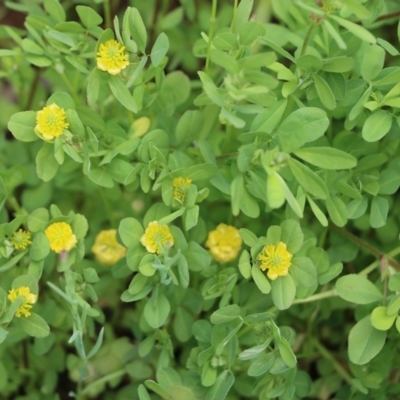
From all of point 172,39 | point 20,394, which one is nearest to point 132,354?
point 20,394

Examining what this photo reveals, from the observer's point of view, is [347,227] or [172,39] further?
[172,39]

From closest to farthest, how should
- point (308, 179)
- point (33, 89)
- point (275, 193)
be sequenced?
point (275, 193)
point (308, 179)
point (33, 89)

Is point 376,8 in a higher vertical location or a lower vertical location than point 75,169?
higher

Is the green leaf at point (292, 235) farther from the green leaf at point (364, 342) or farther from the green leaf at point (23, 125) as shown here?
the green leaf at point (23, 125)

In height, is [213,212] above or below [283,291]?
below

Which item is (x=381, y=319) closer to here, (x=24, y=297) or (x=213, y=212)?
(x=213, y=212)

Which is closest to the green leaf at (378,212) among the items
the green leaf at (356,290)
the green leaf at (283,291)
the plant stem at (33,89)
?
the green leaf at (356,290)

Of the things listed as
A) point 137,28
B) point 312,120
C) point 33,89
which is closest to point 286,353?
point 312,120

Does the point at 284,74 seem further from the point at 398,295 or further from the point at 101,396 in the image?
the point at 101,396
